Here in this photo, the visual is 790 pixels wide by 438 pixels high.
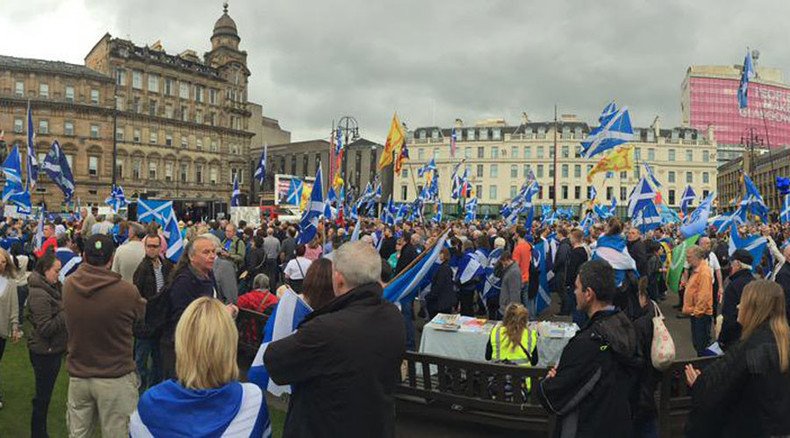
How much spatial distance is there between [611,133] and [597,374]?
1415 cm

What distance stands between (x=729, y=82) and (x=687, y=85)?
7865 mm

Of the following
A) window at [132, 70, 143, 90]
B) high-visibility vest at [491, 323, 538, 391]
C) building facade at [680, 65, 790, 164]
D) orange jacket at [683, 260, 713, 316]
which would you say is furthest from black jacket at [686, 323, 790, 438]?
building facade at [680, 65, 790, 164]

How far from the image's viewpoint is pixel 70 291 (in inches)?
160

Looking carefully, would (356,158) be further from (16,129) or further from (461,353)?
(461,353)

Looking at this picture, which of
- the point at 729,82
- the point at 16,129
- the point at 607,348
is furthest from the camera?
the point at 729,82

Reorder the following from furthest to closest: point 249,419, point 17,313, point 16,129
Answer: point 16,129 < point 17,313 < point 249,419

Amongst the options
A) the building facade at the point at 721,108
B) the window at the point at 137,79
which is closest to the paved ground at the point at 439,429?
the window at the point at 137,79

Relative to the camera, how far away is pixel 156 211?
1189 cm

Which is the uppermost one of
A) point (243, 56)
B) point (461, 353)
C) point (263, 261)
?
point (243, 56)

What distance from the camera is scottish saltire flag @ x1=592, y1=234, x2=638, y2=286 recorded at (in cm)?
895

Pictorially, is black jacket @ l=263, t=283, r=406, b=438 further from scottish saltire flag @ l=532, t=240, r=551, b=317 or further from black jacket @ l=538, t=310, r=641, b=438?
scottish saltire flag @ l=532, t=240, r=551, b=317

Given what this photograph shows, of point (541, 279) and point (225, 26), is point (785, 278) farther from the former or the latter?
point (225, 26)

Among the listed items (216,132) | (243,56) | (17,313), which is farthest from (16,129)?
(17,313)

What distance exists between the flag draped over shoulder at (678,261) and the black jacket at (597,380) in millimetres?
10322
